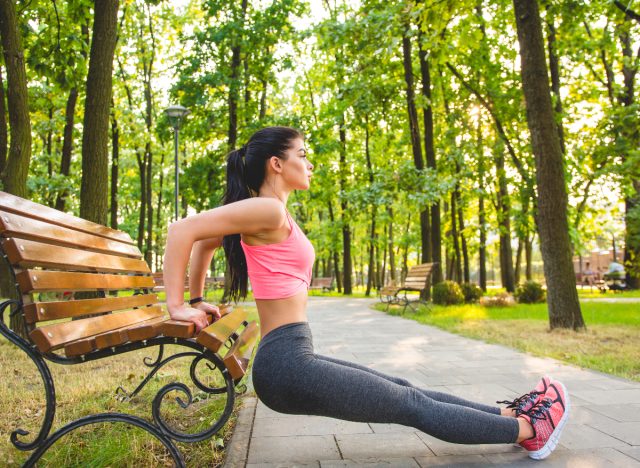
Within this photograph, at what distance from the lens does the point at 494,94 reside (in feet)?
56.0

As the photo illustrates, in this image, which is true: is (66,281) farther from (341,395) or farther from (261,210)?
(341,395)

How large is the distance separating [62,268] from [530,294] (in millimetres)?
15582

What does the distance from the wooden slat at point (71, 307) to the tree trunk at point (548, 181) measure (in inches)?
267

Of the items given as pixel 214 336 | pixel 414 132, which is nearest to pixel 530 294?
pixel 414 132

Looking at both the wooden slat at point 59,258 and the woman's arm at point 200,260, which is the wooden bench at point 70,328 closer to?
the wooden slat at point 59,258

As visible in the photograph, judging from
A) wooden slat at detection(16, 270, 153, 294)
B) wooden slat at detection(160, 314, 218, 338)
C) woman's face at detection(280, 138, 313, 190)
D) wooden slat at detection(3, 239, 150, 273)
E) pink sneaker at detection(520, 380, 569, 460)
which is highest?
woman's face at detection(280, 138, 313, 190)

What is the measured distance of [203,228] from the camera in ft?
7.90

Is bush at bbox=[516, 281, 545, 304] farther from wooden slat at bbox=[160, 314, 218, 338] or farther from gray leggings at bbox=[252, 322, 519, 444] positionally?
wooden slat at bbox=[160, 314, 218, 338]

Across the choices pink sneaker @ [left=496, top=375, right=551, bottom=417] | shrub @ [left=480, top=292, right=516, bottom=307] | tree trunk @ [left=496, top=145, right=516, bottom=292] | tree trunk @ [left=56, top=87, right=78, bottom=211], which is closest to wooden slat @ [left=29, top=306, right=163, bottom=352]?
pink sneaker @ [left=496, top=375, right=551, bottom=417]

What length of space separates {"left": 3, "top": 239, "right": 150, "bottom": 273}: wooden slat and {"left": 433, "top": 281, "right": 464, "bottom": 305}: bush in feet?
39.8

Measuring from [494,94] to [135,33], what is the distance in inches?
515

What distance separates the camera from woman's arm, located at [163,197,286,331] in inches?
94.7

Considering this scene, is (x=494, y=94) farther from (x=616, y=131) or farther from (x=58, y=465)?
(x=58, y=465)

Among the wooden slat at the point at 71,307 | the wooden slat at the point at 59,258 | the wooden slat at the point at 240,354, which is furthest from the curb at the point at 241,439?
the wooden slat at the point at 59,258
